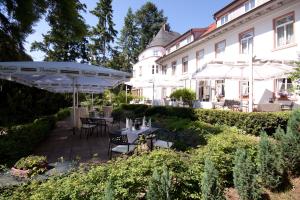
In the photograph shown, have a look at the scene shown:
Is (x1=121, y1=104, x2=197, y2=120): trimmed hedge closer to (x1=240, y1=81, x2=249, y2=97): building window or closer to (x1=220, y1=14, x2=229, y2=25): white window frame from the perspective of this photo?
(x1=240, y1=81, x2=249, y2=97): building window

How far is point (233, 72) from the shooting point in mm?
13156

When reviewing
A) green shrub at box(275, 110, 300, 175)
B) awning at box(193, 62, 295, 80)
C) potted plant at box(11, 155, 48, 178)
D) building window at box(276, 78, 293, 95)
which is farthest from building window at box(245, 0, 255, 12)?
potted plant at box(11, 155, 48, 178)

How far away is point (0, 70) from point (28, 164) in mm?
4450

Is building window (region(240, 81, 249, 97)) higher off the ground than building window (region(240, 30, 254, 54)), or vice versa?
building window (region(240, 30, 254, 54))

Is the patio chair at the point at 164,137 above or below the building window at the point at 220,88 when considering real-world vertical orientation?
below

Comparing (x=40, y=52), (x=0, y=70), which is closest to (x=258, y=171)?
(x=0, y=70)

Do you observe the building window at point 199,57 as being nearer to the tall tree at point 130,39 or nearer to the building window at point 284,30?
the building window at point 284,30

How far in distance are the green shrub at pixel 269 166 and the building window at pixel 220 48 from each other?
561 inches

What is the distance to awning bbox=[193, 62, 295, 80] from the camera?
11.2 metres

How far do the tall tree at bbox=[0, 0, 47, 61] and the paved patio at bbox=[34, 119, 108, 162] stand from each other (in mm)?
3868

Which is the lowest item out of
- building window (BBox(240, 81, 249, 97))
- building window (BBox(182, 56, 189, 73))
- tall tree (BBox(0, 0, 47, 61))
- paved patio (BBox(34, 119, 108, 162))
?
paved patio (BBox(34, 119, 108, 162))

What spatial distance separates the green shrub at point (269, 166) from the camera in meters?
5.06

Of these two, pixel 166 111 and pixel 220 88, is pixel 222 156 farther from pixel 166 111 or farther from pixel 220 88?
pixel 220 88

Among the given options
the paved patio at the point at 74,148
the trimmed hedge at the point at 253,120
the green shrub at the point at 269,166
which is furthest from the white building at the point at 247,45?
the green shrub at the point at 269,166
